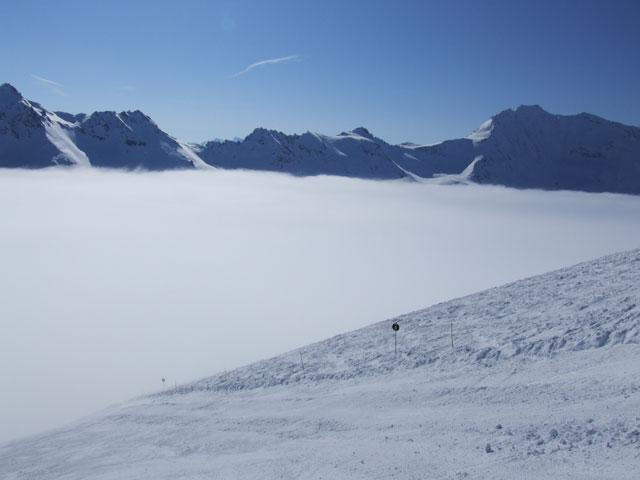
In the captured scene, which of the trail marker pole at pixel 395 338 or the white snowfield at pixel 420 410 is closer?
the white snowfield at pixel 420 410

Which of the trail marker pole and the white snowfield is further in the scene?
the trail marker pole

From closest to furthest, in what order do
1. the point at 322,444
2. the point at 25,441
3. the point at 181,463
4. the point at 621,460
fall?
the point at 621,460
the point at 322,444
the point at 181,463
the point at 25,441

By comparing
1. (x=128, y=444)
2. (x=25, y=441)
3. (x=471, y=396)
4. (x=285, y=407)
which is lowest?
(x=25, y=441)

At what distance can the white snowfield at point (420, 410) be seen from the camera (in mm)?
11289

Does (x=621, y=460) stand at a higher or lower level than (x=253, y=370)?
higher

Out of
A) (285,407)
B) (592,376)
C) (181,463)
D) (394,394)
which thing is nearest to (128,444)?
(181,463)

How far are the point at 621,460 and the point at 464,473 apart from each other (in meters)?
2.79

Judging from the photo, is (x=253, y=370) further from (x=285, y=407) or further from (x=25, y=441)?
(x=25, y=441)

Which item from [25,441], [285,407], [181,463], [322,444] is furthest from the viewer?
[25,441]

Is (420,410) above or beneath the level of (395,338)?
beneath

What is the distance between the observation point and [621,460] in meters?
9.84

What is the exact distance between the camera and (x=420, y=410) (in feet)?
47.9

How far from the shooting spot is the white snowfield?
1129cm

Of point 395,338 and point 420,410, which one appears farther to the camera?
point 395,338
